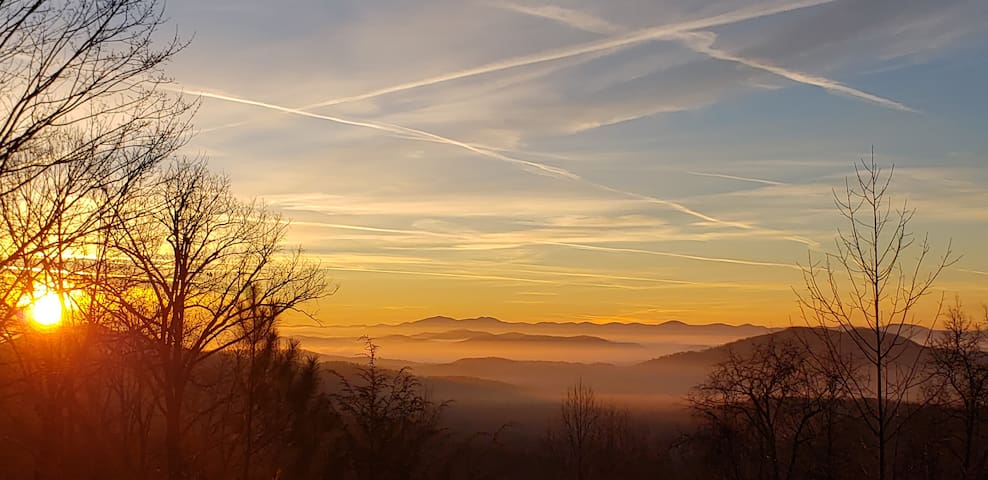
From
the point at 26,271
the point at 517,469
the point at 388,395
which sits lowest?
the point at 517,469

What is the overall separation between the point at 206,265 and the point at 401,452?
26.2 feet

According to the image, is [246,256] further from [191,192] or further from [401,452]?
[401,452]

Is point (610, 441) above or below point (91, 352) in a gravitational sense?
below

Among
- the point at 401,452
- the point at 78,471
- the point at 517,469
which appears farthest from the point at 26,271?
the point at 517,469

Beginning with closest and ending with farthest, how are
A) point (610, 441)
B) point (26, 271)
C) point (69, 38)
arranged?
point (69, 38) < point (26, 271) < point (610, 441)

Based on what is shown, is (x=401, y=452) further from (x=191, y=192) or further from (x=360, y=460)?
(x=191, y=192)

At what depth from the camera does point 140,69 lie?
10211 millimetres

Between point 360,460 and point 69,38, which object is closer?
point 69,38

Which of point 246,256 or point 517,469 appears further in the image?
point 517,469

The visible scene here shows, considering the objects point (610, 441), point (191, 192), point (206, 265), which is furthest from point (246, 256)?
point (610, 441)

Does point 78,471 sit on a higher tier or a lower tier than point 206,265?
lower

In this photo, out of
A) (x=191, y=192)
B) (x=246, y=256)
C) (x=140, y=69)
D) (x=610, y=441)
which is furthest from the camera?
(x=610, y=441)

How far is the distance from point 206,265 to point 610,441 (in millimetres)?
48089

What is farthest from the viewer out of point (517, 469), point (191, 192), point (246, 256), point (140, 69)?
point (517, 469)
